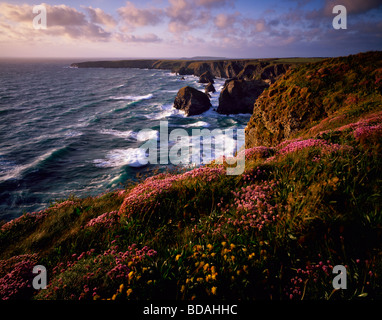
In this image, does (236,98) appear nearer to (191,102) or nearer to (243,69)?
(191,102)

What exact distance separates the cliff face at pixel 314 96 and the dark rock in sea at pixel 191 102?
3483 cm

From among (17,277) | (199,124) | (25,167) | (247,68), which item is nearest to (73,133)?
(25,167)

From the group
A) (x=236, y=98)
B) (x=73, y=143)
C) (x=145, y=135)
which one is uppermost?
(x=236, y=98)

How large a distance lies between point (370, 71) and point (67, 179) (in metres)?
33.1

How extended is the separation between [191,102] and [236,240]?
52566mm

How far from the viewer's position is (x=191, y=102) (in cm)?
5297

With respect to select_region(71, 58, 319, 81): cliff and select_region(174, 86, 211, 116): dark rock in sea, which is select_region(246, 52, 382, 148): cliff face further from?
select_region(71, 58, 319, 81): cliff

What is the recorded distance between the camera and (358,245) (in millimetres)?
3092

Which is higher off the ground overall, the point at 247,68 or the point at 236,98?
the point at 247,68

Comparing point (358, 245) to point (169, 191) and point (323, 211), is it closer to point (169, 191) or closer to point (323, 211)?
point (323, 211)

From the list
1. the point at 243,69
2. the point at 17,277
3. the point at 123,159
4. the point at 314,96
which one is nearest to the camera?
→ the point at 17,277
